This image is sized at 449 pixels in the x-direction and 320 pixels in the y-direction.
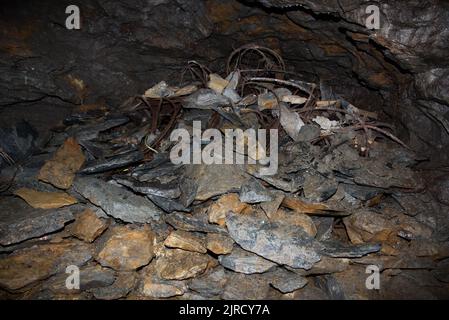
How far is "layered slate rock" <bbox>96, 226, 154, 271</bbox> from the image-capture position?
105 inches

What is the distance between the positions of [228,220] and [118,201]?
3.50 ft

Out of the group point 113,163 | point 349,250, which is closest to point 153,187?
point 113,163

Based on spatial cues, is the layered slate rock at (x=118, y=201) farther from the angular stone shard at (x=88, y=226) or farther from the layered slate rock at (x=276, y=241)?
the layered slate rock at (x=276, y=241)

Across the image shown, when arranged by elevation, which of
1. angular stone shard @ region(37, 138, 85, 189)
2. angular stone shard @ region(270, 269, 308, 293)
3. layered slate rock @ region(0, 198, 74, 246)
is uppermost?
angular stone shard @ region(37, 138, 85, 189)

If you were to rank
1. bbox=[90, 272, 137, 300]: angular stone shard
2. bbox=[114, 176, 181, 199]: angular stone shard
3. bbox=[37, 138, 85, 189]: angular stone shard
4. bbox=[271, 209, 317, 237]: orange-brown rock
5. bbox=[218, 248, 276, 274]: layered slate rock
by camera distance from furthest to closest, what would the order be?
1. bbox=[37, 138, 85, 189]: angular stone shard
2. bbox=[114, 176, 181, 199]: angular stone shard
3. bbox=[271, 209, 317, 237]: orange-brown rock
4. bbox=[218, 248, 276, 274]: layered slate rock
5. bbox=[90, 272, 137, 300]: angular stone shard

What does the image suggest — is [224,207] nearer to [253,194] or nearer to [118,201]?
[253,194]

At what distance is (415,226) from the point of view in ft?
9.56

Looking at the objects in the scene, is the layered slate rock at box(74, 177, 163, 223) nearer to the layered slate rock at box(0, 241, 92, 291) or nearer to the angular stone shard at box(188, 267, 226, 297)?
the layered slate rock at box(0, 241, 92, 291)

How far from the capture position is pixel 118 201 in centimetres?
294

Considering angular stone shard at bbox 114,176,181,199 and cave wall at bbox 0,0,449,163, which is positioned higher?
cave wall at bbox 0,0,449,163

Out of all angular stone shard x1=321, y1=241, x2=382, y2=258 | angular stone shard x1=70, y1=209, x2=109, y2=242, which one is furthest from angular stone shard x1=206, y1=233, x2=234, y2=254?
angular stone shard x1=70, y1=209, x2=109, y2=242

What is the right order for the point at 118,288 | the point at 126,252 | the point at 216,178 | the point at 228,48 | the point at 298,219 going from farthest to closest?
1. the point at 228,48
2. the point at 216,178
3. the point at 298,219
4. the point at 126,252
5. the point at 118,288

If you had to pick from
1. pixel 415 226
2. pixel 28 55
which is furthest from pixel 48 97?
pixel 415 226

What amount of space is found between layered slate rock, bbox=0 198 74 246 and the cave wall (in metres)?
1.46
